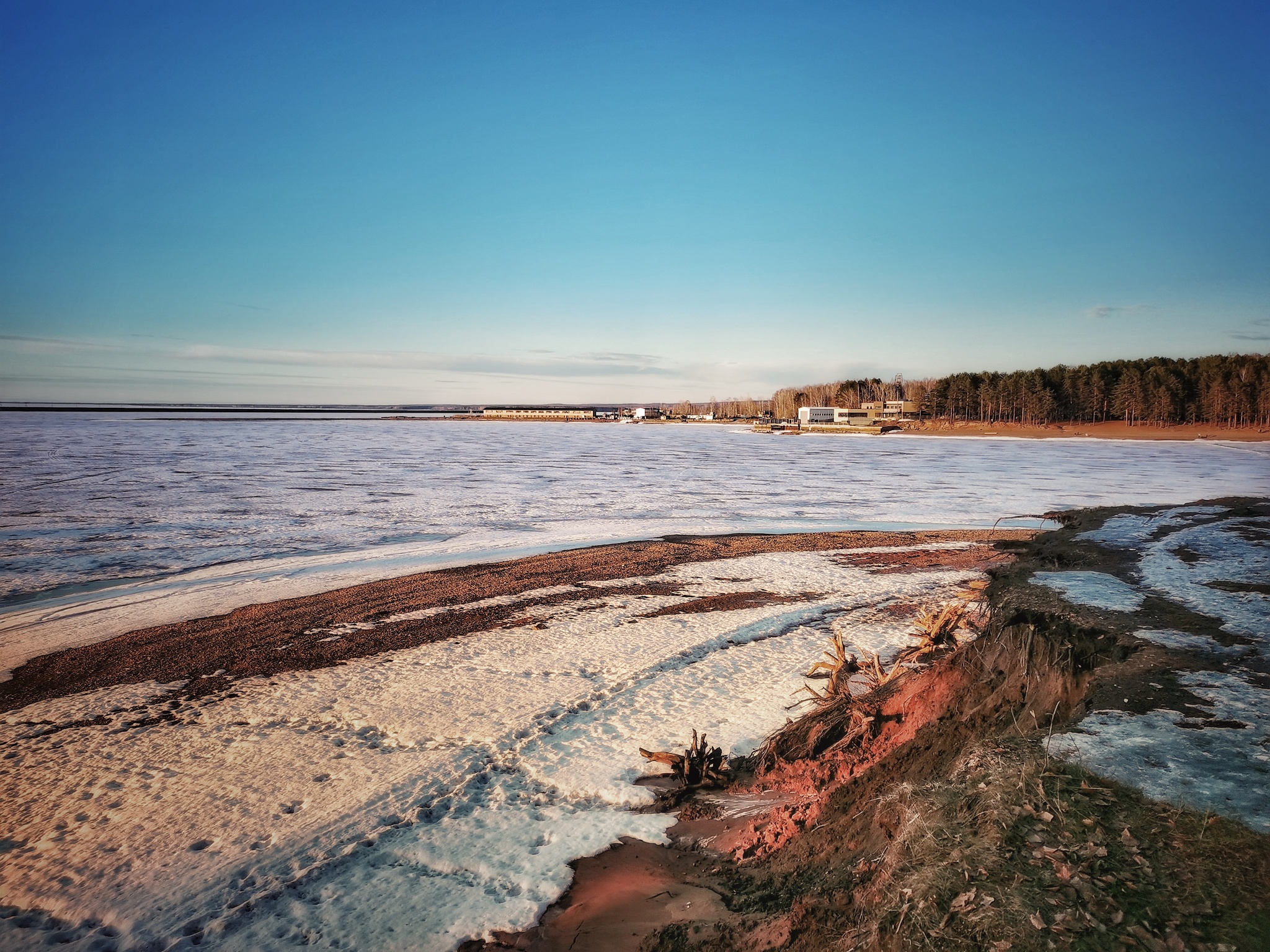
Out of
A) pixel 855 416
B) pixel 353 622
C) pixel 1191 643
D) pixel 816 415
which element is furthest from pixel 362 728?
pixel 816 415

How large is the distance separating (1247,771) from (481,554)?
12095 millimetres

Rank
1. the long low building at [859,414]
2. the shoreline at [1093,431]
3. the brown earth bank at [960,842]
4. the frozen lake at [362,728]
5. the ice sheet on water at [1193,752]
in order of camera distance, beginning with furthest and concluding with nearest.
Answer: the long low building at [859,414]
the shoreline at [1093,431]
the frozen lake at [362,728]
the ice sheet on water at [1193,752]
the brown earth bank at [960,842]

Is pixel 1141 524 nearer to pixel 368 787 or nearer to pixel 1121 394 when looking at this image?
pixel 368 787

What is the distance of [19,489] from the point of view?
2322cm

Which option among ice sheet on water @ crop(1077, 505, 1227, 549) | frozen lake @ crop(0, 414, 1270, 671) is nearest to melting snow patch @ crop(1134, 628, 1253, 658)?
ice sheet on water @ crop(1077, 505, 1227, 549)

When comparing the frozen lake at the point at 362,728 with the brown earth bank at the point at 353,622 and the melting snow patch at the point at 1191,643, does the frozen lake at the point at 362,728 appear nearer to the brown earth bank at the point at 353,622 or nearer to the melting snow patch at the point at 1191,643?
the brown earth bank at the point at 353,622

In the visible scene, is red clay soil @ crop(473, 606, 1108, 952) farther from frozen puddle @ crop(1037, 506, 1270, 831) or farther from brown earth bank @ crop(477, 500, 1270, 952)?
frozen puddle @ crop(1037, 506, 1270, 831)

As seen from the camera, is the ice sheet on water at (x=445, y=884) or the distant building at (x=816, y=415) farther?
the distant building at (x=816, y=415)

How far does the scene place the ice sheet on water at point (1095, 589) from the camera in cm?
605

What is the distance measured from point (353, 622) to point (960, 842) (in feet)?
26.7

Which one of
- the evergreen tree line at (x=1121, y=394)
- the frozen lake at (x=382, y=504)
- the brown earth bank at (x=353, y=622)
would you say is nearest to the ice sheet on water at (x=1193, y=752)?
the brown earth bank at (x=353, y=622)

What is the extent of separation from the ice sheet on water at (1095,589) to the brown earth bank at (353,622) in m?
3.99

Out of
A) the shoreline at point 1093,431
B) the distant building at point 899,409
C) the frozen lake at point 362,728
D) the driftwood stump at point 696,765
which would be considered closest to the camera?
the frozen lake at point 362,728

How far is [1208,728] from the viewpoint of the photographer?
12.1ft
